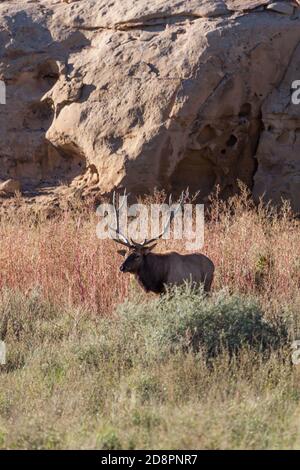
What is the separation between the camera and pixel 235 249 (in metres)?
11.2

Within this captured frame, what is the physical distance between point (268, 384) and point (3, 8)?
9.28 metres

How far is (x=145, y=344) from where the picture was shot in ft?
26.9

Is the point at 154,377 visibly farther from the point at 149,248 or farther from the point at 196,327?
the point at 149,248

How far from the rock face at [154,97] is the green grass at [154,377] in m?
3.77

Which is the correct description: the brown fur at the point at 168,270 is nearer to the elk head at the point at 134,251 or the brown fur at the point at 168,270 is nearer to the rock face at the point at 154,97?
the elk head at the point at 134,251

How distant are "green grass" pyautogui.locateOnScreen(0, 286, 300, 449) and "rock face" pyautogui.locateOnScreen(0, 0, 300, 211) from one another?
3774 millimetres

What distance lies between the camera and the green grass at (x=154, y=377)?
6152 millimetres

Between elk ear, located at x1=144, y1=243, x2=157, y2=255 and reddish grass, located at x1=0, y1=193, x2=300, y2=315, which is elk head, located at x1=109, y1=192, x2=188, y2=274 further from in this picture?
reddish grass, located at x1=0, y1=193, x2=300, y2=315

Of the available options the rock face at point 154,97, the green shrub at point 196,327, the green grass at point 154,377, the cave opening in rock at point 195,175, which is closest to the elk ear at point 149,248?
the green grass at point 154,377

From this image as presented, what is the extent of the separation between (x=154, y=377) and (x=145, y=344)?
0.72 metres

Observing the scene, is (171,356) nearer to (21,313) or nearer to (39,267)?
(21,313)

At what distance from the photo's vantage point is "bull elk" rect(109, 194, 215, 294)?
10078mm
